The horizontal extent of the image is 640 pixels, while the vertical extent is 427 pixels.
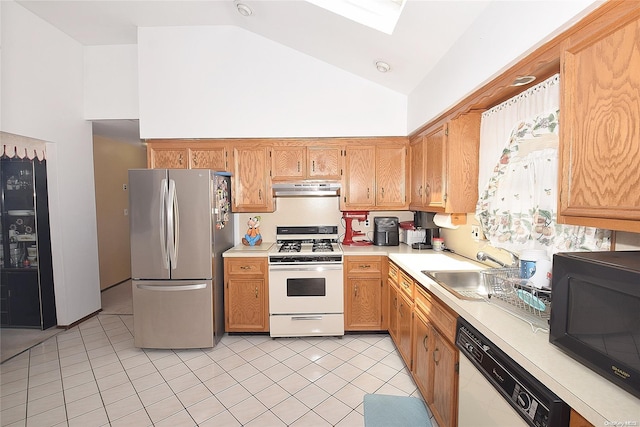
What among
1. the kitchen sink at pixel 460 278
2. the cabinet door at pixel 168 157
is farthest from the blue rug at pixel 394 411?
the cabinet door at pixel 168 157

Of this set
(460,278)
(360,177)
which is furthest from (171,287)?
(460,278)

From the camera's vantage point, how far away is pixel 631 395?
815 mm

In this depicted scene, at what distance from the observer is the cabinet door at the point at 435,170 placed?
240 centimetres

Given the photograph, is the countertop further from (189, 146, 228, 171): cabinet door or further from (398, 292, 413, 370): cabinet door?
(189, 146, 228, 171): cabinet door

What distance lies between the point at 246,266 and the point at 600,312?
2.71 meters

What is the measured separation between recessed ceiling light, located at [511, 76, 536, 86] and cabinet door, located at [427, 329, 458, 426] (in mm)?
1507

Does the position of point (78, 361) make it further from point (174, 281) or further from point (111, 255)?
point (111, 255)

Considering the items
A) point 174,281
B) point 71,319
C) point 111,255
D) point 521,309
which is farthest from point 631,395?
point 111,255

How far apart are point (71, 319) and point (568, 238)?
185 inches

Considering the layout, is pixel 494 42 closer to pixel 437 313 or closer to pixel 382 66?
pixel 382 66

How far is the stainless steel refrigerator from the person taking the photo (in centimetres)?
273

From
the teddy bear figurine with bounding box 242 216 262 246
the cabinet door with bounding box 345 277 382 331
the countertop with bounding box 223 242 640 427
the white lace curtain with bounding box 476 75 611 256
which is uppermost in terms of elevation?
the white lace curtain with bounding box 476 75 611 256

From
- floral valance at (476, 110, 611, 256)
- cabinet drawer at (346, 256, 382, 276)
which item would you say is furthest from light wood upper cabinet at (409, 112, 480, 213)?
cabinet drawer at (346, 256, 382, 276)

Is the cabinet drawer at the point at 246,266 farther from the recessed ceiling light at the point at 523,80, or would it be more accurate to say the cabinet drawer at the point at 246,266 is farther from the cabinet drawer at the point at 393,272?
the recessed ceiling light at the point at 523,80
